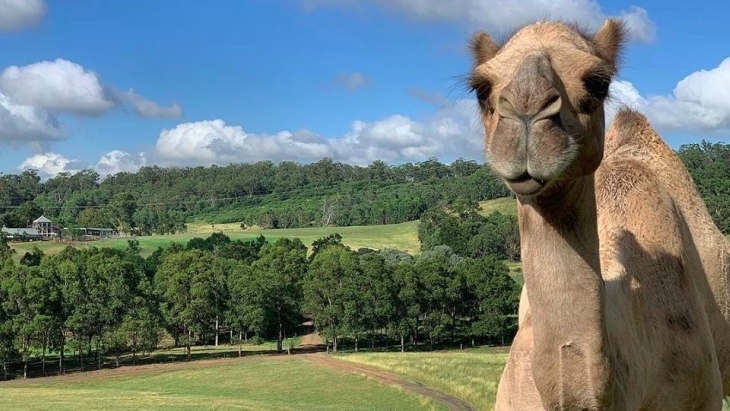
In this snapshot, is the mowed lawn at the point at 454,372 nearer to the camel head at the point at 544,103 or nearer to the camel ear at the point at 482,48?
the camel ear at the point at 482,48

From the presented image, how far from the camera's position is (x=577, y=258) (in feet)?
12.1

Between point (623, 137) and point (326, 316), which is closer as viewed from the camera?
point (623, 137)

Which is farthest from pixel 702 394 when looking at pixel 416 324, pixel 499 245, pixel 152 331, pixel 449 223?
pixel 449 223

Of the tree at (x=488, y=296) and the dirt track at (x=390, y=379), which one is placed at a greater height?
the tree at (x=488, y=296)

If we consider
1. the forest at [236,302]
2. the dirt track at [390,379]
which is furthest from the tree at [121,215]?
the dirt track at [390,379]

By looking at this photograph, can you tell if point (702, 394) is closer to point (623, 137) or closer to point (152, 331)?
point (623, 137)

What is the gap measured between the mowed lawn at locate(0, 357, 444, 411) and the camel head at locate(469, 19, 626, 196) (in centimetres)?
3313

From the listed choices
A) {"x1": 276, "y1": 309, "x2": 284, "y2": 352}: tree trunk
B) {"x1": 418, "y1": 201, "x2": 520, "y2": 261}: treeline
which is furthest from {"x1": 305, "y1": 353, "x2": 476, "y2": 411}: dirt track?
{"x1": 418, "y1": 201, "x2": 520, "y2": 261}: treeline

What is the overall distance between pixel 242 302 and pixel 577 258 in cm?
7493

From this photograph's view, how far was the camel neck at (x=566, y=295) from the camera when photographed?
3.64 meters

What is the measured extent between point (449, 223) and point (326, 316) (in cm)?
5527

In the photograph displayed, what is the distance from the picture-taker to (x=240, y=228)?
607ft

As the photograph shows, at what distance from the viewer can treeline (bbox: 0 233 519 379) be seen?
6712cm

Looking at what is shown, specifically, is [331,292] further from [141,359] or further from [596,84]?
[596,84]
